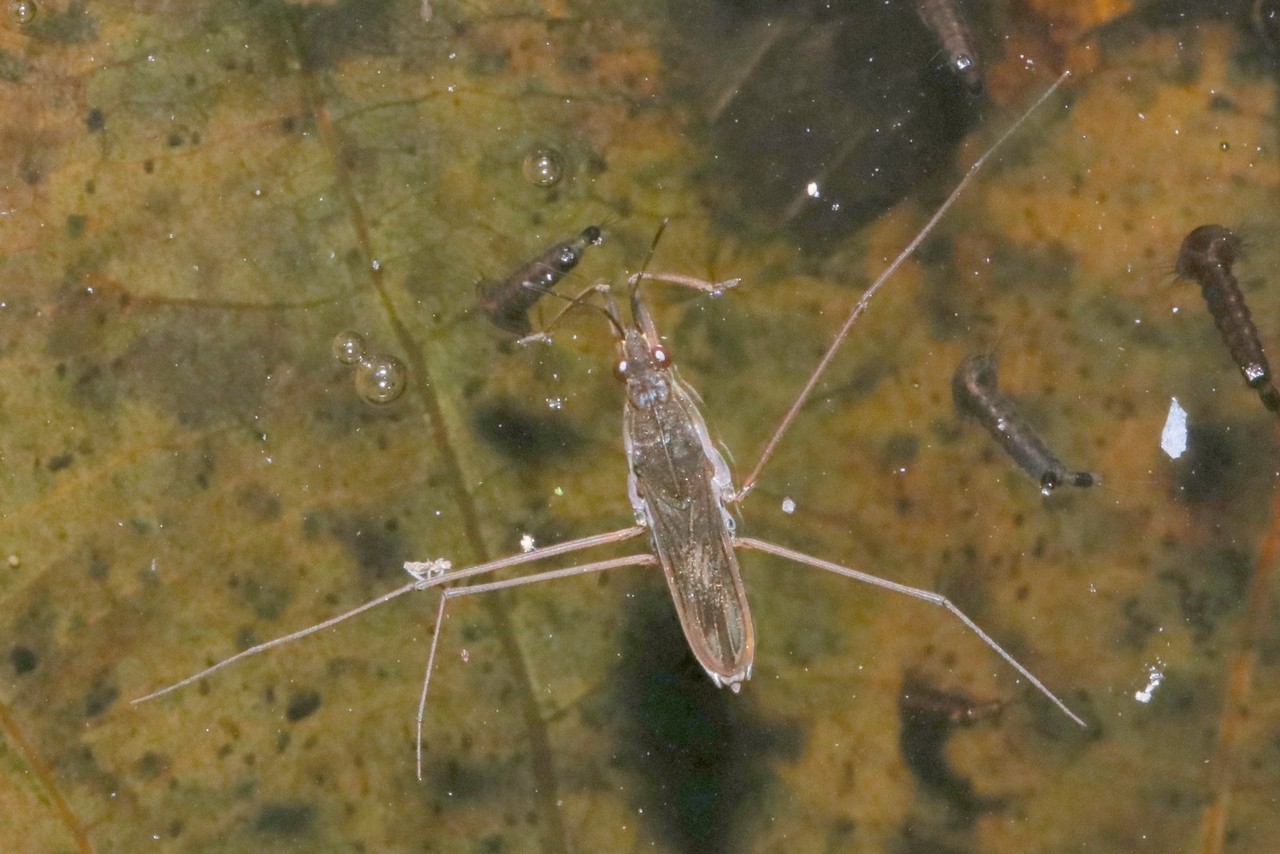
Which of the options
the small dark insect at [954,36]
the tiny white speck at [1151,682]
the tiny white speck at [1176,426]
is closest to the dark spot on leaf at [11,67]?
the small dark insect at [954,36]

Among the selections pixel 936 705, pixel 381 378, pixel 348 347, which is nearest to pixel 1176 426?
pixel 936 705

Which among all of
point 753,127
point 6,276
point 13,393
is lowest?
point 13,393

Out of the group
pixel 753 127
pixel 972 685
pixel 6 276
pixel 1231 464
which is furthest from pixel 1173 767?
pixel 6 276

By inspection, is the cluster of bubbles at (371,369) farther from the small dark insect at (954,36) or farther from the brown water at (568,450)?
the small dark insect at (954,36)

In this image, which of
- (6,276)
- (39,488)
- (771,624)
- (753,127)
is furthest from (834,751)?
(6,276)

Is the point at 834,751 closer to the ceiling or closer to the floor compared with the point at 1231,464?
closer to the floor

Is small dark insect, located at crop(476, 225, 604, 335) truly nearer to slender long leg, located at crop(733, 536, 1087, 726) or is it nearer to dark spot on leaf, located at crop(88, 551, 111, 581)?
slender long leg, located at crop(733, 536, 1087, 726)

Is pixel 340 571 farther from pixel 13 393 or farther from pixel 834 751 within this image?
pixel 834 751
